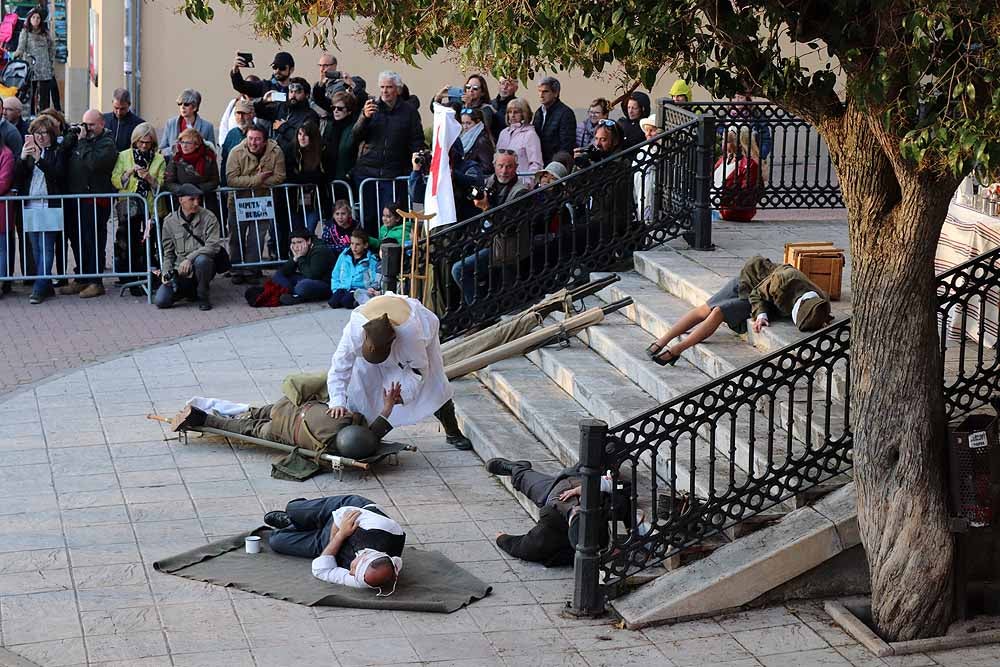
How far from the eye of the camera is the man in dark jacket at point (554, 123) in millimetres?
17047

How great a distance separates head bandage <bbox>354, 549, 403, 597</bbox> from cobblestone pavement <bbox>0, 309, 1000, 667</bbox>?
0.74 feet

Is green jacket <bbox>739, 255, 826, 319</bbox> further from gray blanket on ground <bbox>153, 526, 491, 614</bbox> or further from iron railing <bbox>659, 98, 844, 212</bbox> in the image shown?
gray blanket on ground <bbox>153, 526, 491, 614</bbox>

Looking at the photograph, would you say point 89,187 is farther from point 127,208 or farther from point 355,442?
point 355,442

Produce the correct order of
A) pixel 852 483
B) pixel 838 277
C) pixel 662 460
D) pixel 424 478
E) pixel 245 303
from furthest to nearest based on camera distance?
1. pixel 245 303
2. pixel 838 277
3. pixel 424 478
4. pixel 662 460
5. pixel 852 483

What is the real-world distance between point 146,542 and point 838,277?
604 centimetres

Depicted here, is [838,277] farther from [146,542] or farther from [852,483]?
[146,542]

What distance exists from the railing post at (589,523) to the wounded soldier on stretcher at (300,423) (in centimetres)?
265

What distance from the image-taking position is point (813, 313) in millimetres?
11422

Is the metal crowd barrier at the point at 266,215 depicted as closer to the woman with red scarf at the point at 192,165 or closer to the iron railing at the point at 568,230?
the woman with red scarf at the point at 192,165

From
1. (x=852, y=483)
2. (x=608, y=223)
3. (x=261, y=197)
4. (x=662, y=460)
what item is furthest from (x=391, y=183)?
(x=852, y=483)

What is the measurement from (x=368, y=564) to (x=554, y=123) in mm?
8863

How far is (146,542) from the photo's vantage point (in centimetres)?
998

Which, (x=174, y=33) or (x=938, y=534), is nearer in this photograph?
(x=938, y=534)

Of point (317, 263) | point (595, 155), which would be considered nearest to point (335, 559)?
point (595, 155)
